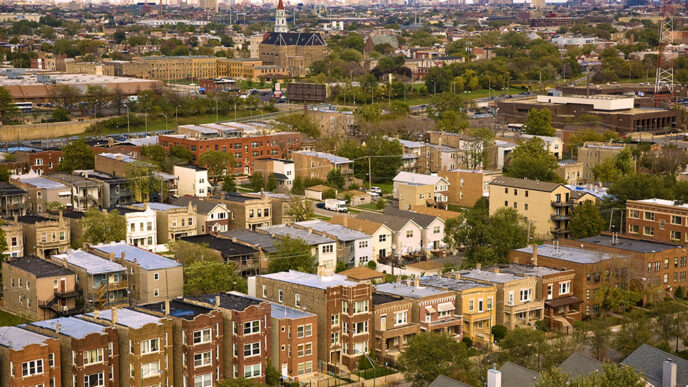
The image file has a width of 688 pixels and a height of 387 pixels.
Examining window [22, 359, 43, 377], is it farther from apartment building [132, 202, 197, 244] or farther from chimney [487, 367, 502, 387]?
apartment building [132, 202, 197, 244]

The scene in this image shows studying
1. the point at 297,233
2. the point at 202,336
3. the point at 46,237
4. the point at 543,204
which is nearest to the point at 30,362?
the point at 202,336

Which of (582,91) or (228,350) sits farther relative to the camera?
(582,91)

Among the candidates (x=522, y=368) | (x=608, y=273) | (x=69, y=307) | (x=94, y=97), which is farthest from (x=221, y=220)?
(x=94, y=97)

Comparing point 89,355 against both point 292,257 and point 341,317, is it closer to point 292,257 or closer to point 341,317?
point 341,317

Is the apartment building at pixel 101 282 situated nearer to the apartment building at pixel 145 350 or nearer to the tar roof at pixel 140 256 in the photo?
the tar roof at pixel 140 256

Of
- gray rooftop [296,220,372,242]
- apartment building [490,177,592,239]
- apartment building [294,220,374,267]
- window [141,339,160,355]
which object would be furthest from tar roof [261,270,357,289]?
apartment building [490,177,592,239]

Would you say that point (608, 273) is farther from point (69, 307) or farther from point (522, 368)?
point (69, 307)
